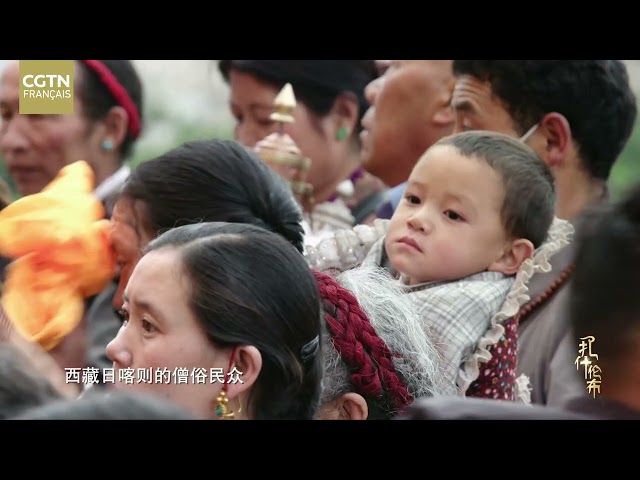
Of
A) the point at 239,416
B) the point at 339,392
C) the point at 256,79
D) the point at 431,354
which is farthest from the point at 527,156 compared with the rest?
the point at 256,79

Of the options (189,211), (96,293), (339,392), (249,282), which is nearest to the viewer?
(249,282)

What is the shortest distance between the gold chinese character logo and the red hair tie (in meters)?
1.26

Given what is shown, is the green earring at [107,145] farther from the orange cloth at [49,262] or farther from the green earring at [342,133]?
the green earring at [342,133]

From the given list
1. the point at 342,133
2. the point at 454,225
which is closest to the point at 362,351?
the point at 454,225

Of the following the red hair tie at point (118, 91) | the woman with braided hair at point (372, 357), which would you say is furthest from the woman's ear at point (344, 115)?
the woman with braided hair at point (372, 357)

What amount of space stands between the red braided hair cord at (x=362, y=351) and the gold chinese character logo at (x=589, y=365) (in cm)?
30

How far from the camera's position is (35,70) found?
2785 mm

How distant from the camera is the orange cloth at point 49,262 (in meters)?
2.48

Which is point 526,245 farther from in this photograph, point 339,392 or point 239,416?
point 239,416

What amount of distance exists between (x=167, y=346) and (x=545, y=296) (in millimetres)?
883

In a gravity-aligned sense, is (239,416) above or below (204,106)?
below

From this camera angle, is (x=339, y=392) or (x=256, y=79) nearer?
(x=339, y=392)

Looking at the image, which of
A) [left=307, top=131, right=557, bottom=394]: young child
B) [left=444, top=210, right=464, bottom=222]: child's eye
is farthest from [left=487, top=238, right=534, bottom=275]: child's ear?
[left=444, top=210, right=464, bottom=222]: child's eye

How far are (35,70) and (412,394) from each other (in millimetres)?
1093
